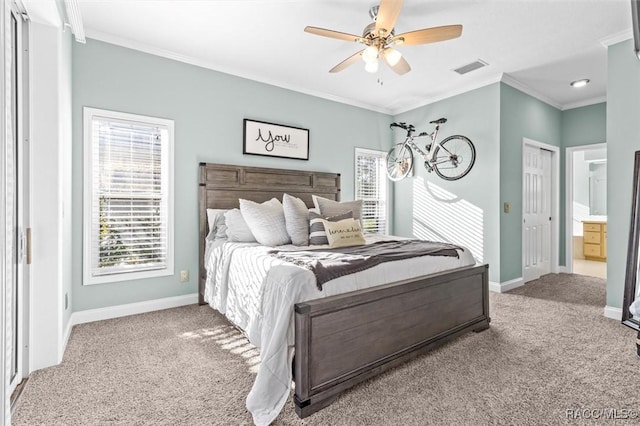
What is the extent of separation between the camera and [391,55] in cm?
262

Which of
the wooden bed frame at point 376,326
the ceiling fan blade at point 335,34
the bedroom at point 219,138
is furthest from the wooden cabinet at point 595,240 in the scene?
the ceiling fan blade at point 335,34

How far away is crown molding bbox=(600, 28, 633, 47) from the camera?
3.07 meters

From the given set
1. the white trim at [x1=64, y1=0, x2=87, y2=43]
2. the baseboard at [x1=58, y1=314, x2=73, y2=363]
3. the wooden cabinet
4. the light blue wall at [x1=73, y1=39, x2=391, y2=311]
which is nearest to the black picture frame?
the light blue wall at [x1=73, y1=39, x2=391, y2=311]

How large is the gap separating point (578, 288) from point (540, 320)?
1751 millimetres

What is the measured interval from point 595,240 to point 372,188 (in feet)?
15.7

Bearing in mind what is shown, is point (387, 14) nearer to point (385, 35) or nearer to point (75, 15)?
point (385, 35)

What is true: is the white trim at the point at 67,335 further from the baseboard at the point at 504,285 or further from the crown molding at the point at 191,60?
the baseboard at the point at 504,285

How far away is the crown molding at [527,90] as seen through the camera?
13.8 ft

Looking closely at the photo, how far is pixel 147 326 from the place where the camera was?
2.95 m

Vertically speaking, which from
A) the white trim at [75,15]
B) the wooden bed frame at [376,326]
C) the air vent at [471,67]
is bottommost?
Result: the wooden bed frame at [376,326]

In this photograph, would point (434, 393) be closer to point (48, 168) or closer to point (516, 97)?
point (48, 168)

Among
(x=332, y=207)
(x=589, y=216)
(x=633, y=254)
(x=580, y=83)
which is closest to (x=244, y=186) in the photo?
(x=332, y=207)

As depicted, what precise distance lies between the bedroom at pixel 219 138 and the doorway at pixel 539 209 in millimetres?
192

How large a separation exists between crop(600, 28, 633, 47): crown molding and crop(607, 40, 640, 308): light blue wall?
47 millimetres
